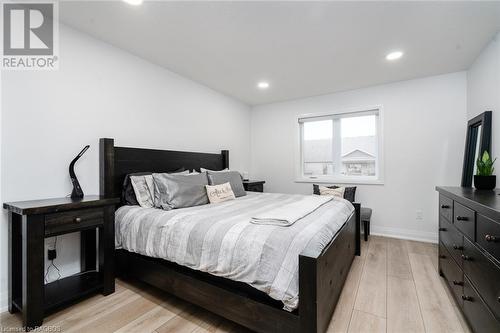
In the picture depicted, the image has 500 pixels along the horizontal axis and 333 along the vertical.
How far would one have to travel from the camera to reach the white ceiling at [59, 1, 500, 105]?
6.18ft

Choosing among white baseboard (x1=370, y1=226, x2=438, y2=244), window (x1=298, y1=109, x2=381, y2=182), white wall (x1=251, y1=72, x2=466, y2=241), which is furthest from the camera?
window (x1=298, y1=109, x2=381, y2=182)

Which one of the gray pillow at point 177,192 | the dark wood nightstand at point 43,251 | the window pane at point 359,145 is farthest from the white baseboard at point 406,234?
the dark wood nightstand at point 43,251

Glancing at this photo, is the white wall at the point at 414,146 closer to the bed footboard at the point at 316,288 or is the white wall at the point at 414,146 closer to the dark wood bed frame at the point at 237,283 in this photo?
the dark wood bed frame at the point at 237,283

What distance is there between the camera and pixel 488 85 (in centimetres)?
243

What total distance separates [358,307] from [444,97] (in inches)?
122

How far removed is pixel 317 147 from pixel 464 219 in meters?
2.82

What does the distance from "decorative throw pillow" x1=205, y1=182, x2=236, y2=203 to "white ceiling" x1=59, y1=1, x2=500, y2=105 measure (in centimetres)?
153

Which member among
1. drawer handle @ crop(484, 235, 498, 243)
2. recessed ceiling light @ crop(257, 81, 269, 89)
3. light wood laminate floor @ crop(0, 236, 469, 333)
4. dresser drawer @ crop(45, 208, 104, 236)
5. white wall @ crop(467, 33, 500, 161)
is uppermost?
recessed ceiling light @ crop(257, 81, 269, 89)

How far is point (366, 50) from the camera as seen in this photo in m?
2.53

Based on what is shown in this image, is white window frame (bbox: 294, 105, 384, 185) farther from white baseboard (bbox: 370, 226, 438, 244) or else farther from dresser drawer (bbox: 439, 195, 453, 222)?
dresser drawer (bbox: 439, 195, 453, 222)

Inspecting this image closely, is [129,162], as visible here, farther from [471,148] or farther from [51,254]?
[471,148]

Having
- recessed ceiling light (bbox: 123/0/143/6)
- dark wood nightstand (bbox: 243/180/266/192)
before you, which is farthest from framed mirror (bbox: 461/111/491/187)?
recessed ceiling light (bbox: 123/0/143/6)

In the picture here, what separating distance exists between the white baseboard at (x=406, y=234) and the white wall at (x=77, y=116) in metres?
3.21

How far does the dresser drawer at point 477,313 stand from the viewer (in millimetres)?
1167
